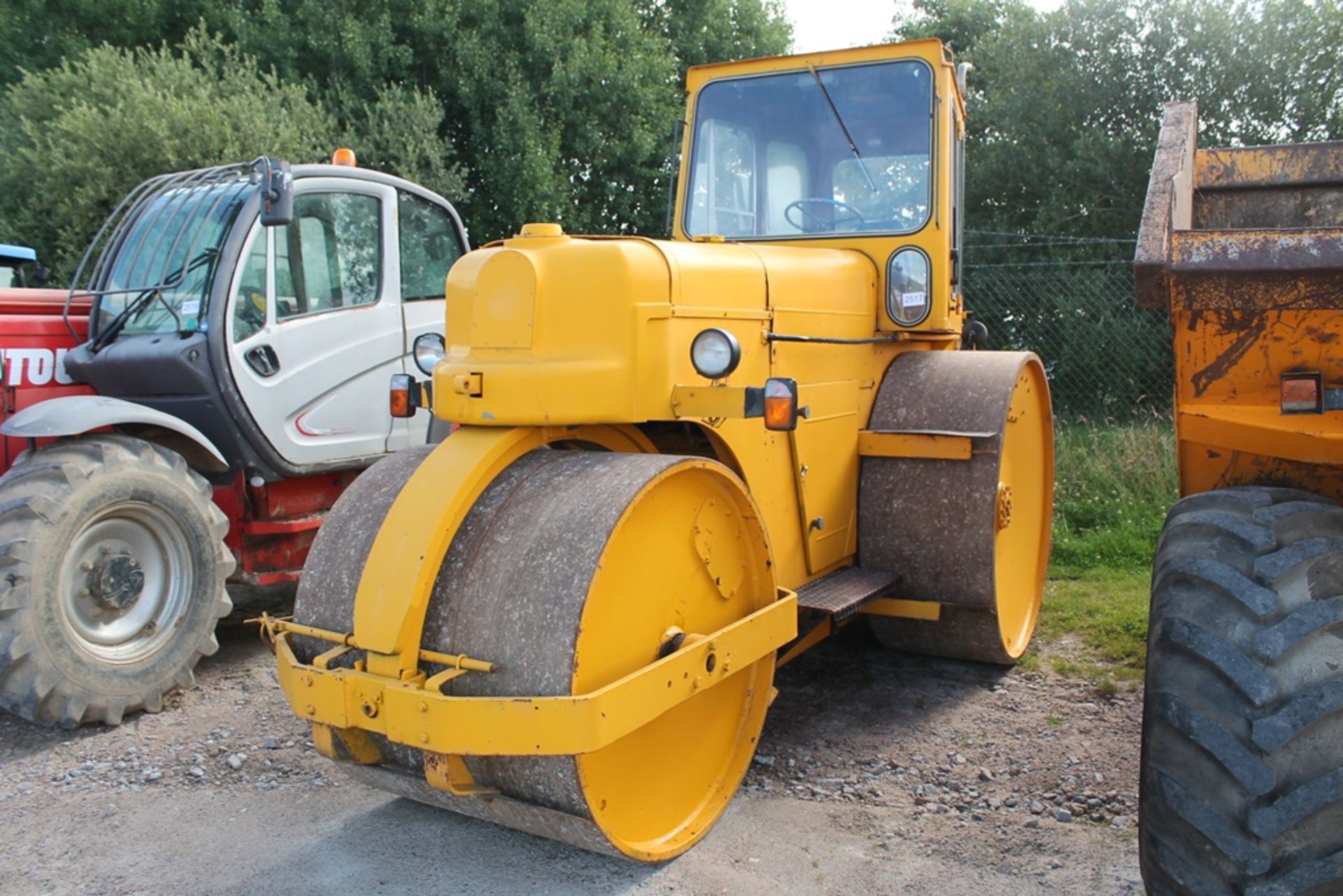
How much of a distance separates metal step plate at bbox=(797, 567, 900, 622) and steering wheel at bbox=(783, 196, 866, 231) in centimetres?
147

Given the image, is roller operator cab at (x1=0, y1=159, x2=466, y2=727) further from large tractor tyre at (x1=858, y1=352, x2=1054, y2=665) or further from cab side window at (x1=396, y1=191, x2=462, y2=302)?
large tractor tyre at (x1=858, y1=352, x2=1054, y2=665)

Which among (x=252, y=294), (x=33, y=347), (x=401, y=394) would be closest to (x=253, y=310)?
(x=252, y=294)

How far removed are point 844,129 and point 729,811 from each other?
286 centimetres

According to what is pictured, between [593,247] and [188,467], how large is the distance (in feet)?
9.57

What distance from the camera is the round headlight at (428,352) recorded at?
13.4ft

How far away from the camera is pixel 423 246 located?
21.7ft

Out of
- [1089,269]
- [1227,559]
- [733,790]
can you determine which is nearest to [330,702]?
[733,790]

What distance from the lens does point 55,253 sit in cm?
1109

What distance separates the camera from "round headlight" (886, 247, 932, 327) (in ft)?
15.5

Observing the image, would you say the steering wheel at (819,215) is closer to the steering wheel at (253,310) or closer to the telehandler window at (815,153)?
the telehandler window at (815,153)

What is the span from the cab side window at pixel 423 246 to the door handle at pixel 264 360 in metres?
0.92

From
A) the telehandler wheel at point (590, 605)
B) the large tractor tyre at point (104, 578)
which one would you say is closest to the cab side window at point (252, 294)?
the large tractor tyre at point (104, 578)

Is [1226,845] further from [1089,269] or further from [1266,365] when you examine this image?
[1089,269]

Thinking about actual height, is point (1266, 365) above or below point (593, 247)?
below
